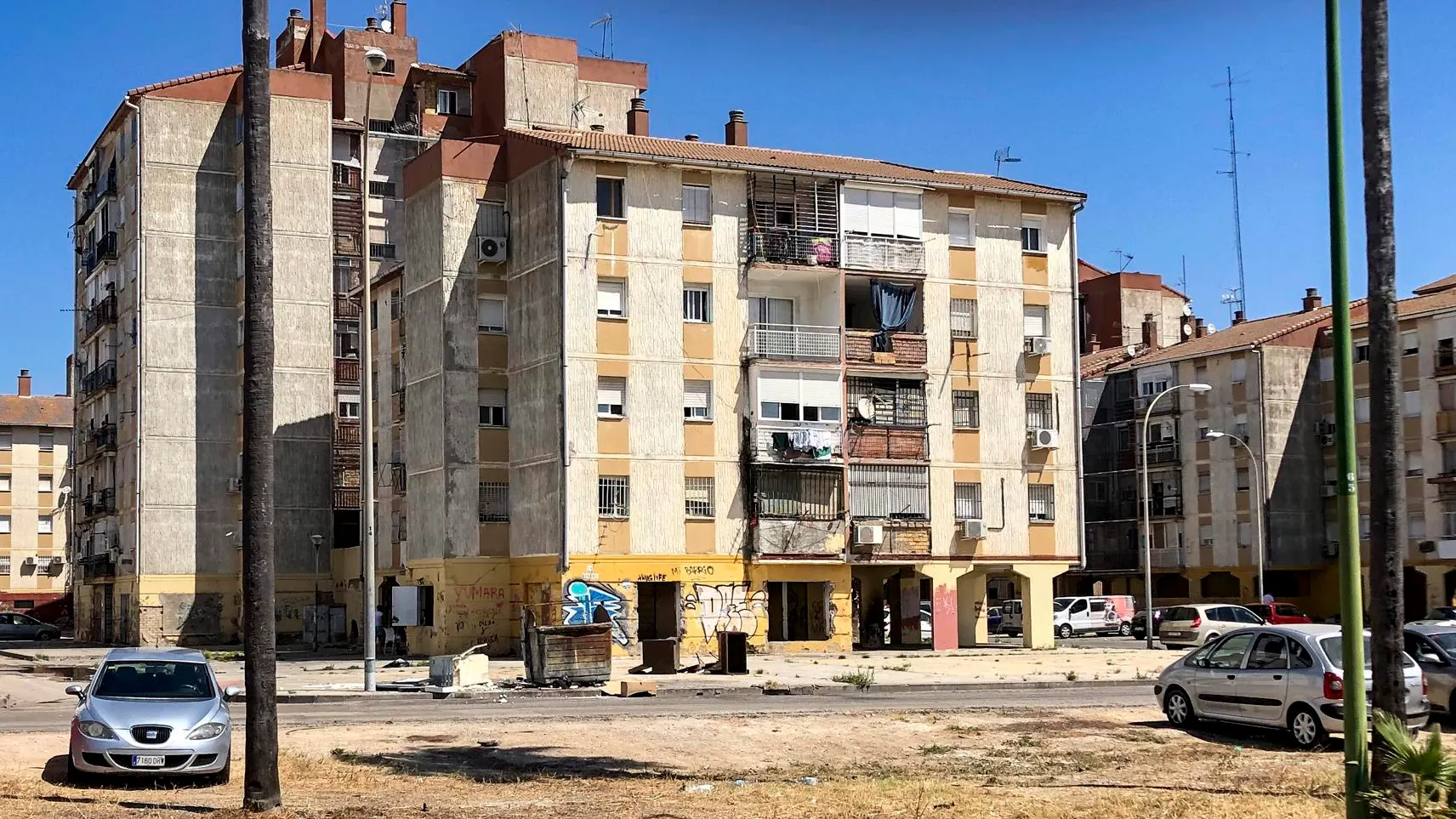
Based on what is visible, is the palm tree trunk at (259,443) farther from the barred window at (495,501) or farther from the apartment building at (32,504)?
the apartment building at (32,504)

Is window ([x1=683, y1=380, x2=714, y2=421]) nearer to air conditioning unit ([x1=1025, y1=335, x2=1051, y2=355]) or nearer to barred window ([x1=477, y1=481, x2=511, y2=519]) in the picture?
barred window ([x1=477, y1=481, x2=511, y2=519])

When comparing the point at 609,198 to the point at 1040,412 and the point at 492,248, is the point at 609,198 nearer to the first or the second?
the point at 492,248

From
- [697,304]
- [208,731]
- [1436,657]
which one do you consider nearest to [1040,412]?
[697,304]

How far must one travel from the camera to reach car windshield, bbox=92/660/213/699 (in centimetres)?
1875

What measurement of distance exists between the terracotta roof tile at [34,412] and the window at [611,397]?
71.6 metres

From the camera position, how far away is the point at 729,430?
50844 mm

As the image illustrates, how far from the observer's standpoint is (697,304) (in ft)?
167

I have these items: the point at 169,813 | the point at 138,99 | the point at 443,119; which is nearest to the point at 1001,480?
the point at 443,119

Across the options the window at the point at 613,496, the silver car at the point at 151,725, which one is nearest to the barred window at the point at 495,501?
the window at the point at 613,496

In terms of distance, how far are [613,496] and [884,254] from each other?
12025 millimetres

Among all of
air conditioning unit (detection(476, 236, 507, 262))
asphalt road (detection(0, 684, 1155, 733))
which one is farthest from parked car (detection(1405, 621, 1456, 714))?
air conditioning unit (detection(476, 236, 507, 262))

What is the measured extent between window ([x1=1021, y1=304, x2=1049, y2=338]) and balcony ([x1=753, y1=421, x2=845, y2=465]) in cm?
897

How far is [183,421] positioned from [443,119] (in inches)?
660

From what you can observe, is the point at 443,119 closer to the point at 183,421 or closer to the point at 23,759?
the point at 183,421
